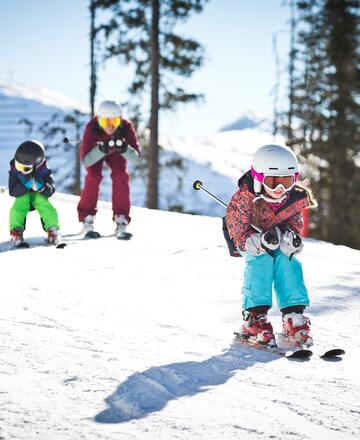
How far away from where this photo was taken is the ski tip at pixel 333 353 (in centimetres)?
420

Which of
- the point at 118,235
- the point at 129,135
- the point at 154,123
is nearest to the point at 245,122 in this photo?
the point at 154,123

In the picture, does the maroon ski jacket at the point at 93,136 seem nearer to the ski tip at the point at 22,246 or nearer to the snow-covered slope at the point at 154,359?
the ski tip at the point at 22,246

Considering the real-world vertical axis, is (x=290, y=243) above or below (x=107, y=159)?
below

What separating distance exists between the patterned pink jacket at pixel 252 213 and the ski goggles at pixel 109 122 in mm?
4200

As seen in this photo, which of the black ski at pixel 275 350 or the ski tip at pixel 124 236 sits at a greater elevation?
the ski tip at pixel 124 236

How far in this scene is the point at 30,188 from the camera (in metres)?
7.82

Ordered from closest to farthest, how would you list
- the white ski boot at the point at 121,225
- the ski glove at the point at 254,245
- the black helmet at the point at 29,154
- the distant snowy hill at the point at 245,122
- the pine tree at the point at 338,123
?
the ski glove at the point at 254,245
the black helmet at the point at 29,154
the white ski boot at the point at 121,225
the pine tree at the point at 338,123
the distant snowy hill at the point at 245,122

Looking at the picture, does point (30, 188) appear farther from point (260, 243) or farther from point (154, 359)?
point (154, 359)

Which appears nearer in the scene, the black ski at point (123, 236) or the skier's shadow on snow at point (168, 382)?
the skier's shadow on snow at point (168, 382)

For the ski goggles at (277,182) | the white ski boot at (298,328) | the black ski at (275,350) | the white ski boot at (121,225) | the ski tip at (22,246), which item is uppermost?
the ski goggles at (277,182)

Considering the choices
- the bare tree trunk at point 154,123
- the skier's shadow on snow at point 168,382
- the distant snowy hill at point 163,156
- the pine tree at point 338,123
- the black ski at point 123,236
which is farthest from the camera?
the distant snowy hill at point 163,156

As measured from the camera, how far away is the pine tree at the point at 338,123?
21500 millimetres

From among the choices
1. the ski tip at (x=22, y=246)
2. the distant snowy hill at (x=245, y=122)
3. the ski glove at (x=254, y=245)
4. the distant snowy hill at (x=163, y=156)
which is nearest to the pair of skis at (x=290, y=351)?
the ski glove at (x=254, y=245)

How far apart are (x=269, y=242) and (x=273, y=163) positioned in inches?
21.5
